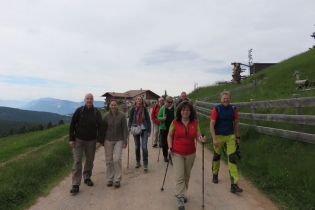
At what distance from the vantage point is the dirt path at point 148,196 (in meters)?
4.98

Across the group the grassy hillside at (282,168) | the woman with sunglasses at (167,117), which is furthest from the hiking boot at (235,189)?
the woman with sunglasses at (167,117)

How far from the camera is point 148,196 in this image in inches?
216

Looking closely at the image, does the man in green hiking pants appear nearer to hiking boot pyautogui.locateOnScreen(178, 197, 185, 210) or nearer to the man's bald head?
hiking boot pyautogui.locateOnScreen(178, 197, 185, 210)

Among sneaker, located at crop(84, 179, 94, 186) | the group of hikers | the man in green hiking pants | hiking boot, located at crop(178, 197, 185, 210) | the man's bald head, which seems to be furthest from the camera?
sneaker, located at crop(84, 179, 94, 186)

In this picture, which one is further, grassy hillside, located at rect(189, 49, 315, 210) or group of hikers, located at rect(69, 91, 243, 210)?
group of hikers, located at rect(69, 91, 243, 210)

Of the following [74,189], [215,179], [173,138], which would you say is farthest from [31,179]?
[215,179]

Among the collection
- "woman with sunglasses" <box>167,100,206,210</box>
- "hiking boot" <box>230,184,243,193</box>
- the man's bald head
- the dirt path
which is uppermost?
the man's bald head

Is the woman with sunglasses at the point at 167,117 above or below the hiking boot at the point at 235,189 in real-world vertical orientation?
above

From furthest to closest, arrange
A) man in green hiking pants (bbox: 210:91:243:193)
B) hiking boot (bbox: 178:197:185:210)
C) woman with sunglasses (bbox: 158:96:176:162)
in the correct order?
woman with sunglasses (bbox: 158:96:176:162)
man in green hiking pants (bbox: 210:91:243:193)
hiking boot (bbox: 178:197:185:210)

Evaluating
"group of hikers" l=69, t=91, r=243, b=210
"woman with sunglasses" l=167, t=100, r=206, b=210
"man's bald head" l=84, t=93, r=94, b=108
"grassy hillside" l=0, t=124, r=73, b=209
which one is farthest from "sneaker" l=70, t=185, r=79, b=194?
"woman with sunglasses" l=167, t=100, r=206, b=210

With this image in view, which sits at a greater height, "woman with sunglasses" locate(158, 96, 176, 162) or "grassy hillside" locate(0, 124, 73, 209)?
"woman with sunglasses" locate(158, 96, 176, 162)

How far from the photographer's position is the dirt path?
4.98 meters

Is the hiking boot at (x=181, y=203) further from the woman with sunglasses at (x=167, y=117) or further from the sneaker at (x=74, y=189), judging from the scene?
the woman with sunglasses at (x=167, y=117)

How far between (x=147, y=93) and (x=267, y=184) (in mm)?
85932
